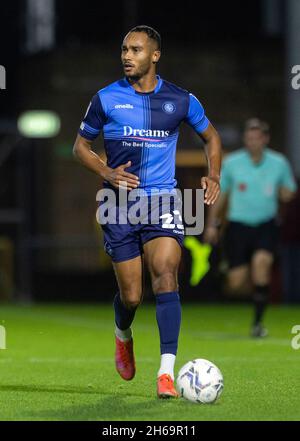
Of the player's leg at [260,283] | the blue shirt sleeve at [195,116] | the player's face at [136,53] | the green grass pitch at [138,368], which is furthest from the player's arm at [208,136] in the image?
the player's leg at [260,283]

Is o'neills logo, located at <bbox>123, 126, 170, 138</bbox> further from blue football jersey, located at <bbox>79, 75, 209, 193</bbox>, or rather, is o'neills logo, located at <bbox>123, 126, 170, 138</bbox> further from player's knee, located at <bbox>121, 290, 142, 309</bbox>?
player's knee, located at <bbox>121, 290, 142, 309</bbox>

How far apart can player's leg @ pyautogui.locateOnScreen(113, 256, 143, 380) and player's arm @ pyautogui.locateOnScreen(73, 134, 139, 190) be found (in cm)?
53

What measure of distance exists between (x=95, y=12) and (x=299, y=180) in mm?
10301

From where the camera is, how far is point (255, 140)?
14945 millimetres

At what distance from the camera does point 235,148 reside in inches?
1011

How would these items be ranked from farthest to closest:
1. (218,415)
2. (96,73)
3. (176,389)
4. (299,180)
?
(96,73), (299,180), (176,389), (218,415)

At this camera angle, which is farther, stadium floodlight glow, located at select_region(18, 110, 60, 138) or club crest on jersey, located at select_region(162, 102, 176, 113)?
stadium floodlight glow, located at select_region(18, 110, 60, 138)

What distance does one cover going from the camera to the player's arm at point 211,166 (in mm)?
Answer: 9070

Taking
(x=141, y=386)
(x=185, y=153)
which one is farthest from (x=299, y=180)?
(x=141, y=386)

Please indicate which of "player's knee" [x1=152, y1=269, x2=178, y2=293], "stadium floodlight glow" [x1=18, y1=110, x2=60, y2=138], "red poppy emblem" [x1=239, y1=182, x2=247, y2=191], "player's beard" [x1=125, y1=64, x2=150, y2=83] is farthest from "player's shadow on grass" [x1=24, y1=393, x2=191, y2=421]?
"stadium floodlight glow" [x1=18, y1=110, x2=60, y2=138]

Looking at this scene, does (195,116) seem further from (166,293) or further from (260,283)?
(260,283)

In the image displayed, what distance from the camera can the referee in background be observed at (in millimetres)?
14805

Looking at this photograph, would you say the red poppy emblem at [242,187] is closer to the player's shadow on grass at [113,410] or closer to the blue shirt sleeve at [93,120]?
the blue shirt sleeve at [93,120]
